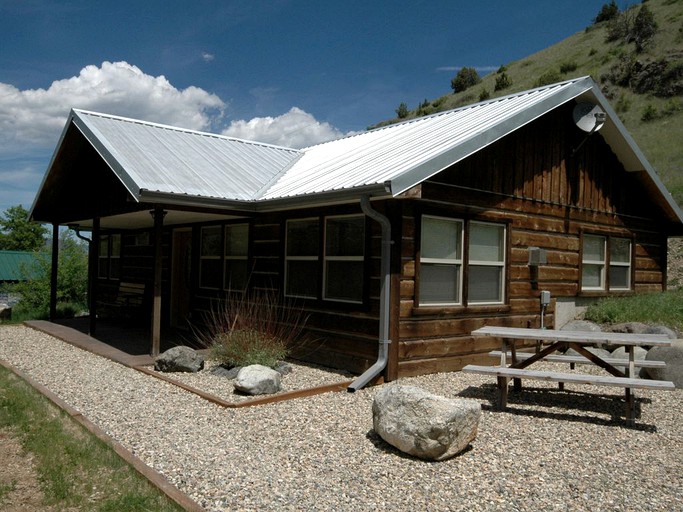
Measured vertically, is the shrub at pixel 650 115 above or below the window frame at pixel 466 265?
above

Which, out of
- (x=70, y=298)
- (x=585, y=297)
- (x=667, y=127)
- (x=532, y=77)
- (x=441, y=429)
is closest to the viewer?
(x=441, y=429)

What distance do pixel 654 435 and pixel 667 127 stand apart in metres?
31.8

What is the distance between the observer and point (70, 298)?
1775cm

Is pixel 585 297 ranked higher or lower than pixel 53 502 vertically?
higher

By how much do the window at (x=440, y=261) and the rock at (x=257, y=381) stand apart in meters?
2.40

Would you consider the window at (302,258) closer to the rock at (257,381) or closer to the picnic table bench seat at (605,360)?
the rock at (257,381)

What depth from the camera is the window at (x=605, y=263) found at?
455 inches

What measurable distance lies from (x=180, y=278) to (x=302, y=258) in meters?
5.08

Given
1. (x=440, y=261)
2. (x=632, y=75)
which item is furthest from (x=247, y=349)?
(x=632, y=75)

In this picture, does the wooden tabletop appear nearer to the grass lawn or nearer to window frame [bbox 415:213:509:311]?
window frame [bbox 415:213:509:311]

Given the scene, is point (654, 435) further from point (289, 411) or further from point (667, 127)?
point (667, 127)

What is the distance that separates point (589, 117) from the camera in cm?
1038

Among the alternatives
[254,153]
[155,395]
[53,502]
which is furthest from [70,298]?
[53,502]

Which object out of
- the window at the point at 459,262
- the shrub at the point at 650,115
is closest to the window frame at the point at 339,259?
the window at the point at 459,262
